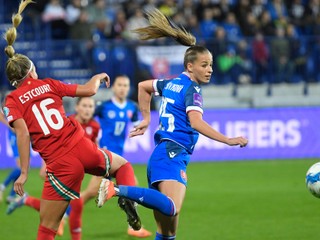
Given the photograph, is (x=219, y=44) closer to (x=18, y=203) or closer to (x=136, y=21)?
(x=136, y=21)

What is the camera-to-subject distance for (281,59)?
61.4 feet

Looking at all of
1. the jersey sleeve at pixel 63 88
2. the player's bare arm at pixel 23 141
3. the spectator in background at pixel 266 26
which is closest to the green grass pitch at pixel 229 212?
the player's bare arm at pixel 23 141

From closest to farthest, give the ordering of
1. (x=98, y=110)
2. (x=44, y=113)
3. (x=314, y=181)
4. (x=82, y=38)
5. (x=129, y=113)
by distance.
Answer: (x=44, y=113)
(x=314, y=181)
(x=98, y=110)
(x=129, y=113)
(x=82, y=38)

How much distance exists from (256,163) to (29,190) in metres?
5.42

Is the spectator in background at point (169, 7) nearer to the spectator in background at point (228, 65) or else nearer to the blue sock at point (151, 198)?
the spectator in background at point (228, 65)

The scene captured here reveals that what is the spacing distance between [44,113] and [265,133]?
432 inches

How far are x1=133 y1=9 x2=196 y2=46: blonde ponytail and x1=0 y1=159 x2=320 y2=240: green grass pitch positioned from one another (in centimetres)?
274

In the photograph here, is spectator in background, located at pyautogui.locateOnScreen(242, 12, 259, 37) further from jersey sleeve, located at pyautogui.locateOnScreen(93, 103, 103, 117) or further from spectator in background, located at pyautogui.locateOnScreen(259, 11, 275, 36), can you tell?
jersey sleeve, located at pyautogui.locateOnScreen(93, 103, 103, 117)

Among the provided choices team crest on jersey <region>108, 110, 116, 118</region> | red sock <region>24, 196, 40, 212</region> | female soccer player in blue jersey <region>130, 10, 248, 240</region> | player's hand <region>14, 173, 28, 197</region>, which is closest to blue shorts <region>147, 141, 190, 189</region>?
female soccer player in blue jersey <region>130, 10, 248, 240</region>

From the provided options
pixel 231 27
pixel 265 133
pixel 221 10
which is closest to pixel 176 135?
pixel 265 133

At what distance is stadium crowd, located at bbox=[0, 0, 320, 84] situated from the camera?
60.0 ft

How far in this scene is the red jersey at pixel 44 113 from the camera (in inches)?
250

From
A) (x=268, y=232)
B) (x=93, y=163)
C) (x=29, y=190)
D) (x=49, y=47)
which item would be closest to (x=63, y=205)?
(x=93, y=163)

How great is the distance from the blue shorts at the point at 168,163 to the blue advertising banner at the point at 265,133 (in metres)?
9.65
